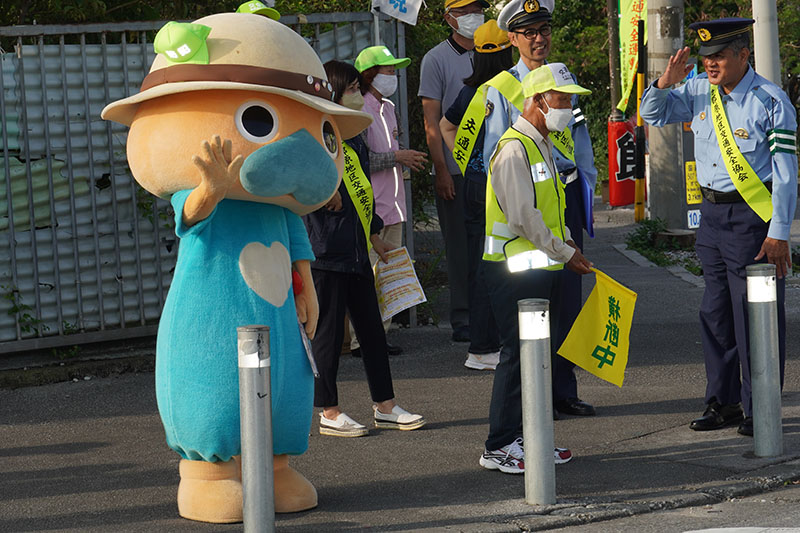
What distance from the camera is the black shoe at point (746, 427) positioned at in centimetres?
614

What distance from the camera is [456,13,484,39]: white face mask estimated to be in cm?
820

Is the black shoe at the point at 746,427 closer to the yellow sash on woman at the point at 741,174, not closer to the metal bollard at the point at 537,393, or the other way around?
the yellow sash on woman at the point at 741,174

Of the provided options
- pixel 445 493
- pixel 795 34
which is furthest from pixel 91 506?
pixel 795 34

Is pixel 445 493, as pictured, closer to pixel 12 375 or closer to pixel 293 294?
pixel 293 294

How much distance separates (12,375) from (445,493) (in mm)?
3742

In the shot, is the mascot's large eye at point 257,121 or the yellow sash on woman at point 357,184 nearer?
the mascot's large eye at point 257,121

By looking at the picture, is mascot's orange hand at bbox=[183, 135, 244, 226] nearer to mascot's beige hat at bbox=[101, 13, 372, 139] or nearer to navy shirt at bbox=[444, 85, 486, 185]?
mascot's beige hat at bbox=[101, 13, 372, 139]

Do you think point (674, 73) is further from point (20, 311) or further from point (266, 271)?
point (20, 311)

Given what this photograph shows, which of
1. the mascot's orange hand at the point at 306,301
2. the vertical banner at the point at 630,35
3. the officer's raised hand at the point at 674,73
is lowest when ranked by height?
the mascot's orange hand at the point at 306,301

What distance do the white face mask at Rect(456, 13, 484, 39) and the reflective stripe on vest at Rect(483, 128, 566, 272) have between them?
2875 millimetres

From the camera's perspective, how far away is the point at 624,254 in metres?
14.0

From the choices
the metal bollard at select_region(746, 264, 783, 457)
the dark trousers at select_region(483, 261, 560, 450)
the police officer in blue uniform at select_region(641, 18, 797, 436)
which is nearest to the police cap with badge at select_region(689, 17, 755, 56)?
the police officer in blue uniform at select_region(641, 18, 797, 436)

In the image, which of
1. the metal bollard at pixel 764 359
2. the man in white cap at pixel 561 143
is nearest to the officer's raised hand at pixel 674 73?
the man in white cap at pixel 561 143

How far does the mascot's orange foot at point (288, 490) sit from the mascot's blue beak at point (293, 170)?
3.64 ft
